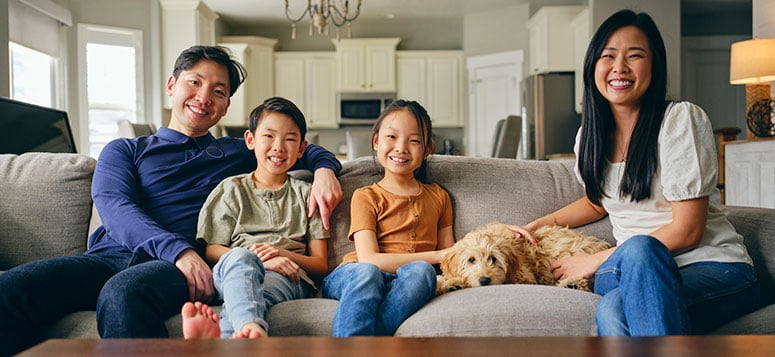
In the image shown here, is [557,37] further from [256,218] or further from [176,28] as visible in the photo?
[256,218]

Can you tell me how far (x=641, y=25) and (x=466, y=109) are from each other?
7.42 meters

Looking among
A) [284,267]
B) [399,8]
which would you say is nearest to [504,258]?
[284,267]

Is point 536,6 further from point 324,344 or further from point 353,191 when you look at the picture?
point 324,344

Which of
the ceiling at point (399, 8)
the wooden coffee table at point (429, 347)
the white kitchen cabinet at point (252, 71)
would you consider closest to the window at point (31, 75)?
the ceiling at point (399, 8)

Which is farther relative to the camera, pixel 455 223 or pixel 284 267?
pixel 455 223

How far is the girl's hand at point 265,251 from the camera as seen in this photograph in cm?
167

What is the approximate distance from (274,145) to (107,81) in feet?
18.4

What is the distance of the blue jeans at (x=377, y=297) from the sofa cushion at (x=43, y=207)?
96cm

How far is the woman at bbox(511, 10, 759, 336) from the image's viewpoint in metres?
1.41

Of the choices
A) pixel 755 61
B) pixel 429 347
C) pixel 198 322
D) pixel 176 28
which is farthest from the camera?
pixel 176 28

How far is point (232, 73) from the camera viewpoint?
79.7 inches

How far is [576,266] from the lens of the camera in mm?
1729

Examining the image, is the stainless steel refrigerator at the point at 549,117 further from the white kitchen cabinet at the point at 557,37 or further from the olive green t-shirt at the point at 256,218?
the olive green t-shirt at the point at 256,218

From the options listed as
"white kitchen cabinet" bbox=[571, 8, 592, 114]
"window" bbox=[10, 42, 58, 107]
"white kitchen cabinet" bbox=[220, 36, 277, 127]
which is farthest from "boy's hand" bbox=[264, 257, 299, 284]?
"white kitchen cabinet" bbox=[220, 36, 277, 127]
